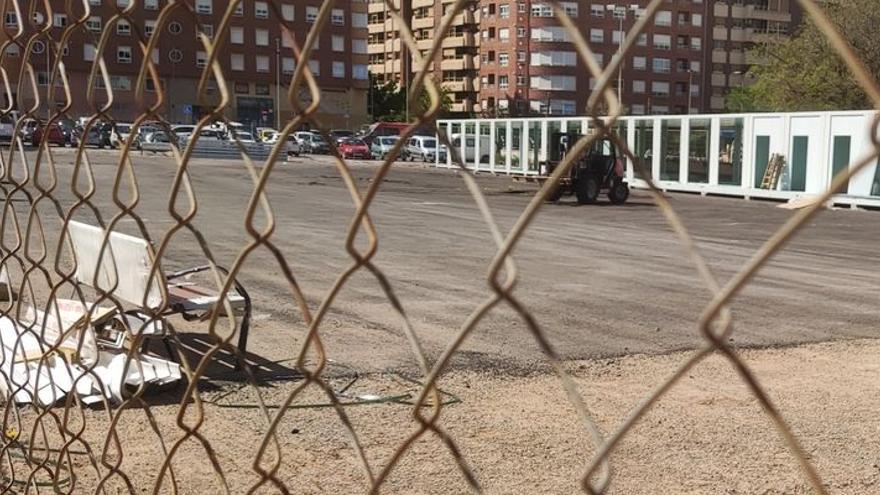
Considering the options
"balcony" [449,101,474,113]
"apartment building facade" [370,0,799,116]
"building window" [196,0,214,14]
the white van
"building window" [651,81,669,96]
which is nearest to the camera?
"building window" [196,0,214,14]

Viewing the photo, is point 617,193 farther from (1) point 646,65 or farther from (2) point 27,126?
(1) point 646,65

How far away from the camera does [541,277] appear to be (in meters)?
11.1

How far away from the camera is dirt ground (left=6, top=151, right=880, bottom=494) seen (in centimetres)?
446

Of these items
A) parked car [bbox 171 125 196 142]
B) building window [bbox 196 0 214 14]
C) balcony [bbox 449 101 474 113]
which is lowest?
balcony [bbox 449 101 474 113]

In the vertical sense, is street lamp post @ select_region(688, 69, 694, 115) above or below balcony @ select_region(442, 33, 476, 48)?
below

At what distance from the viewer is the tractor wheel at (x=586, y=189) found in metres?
26.0

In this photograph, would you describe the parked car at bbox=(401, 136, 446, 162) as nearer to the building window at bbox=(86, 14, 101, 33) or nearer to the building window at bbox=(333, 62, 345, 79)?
the building window at bbox=(333, 62, 345, 79)

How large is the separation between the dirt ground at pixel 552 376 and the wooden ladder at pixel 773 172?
13518mm

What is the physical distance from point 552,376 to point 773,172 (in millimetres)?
23381

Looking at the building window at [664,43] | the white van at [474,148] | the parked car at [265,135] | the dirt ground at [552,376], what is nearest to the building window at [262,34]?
the dirt ground at [552,376]

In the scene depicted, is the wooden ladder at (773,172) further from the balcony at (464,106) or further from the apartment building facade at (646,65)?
the balcony at (464,106)

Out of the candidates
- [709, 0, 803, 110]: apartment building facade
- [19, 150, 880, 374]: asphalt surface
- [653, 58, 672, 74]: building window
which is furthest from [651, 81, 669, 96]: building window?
[19, 150, 880, 374]: asphalt surface

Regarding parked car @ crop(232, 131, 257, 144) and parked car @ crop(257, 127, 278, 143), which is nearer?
parked car @ crop(232, 131, 257, 144)

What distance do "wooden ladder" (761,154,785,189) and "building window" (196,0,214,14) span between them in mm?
26225
